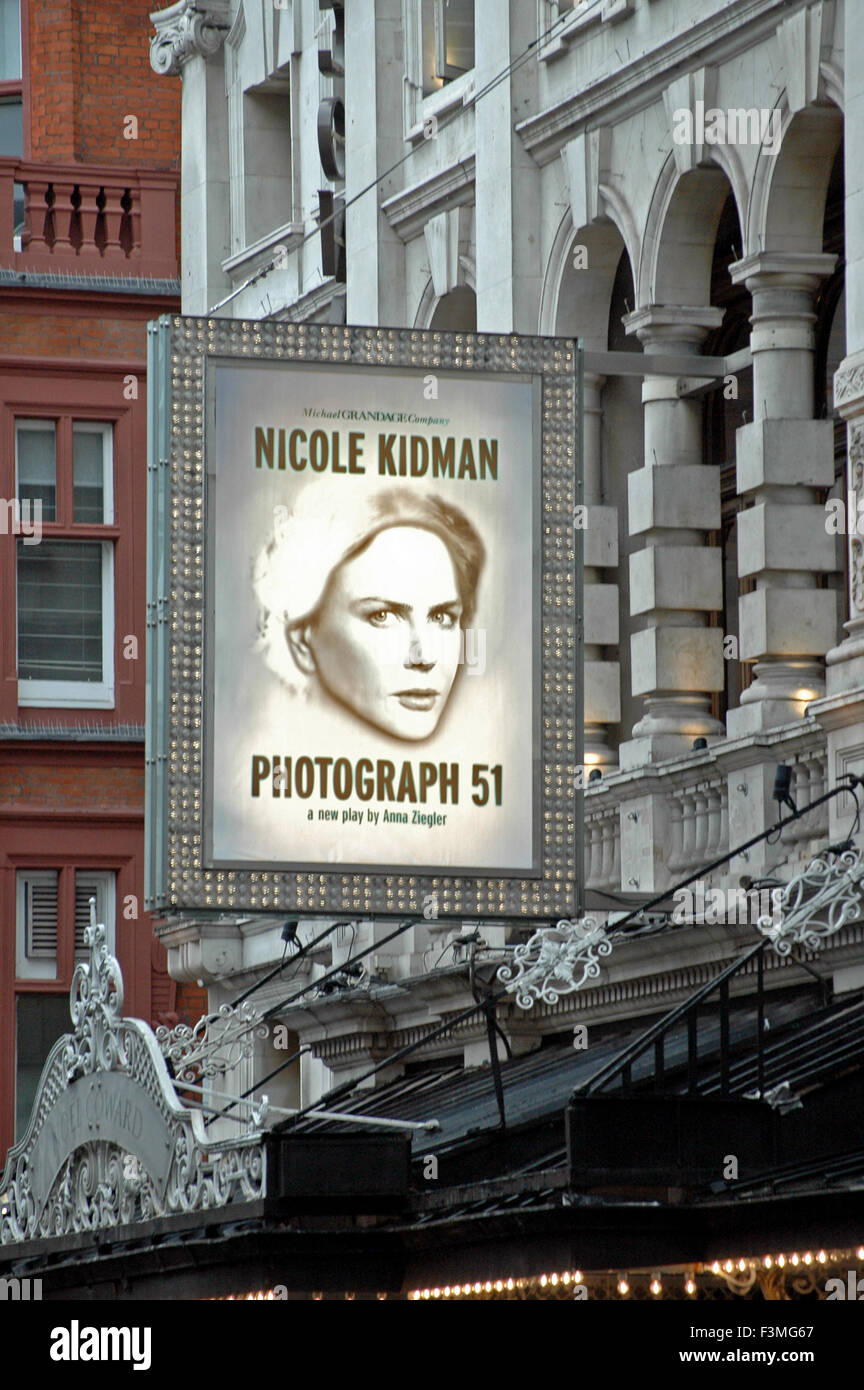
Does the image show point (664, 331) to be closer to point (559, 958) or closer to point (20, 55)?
point (559, 958)

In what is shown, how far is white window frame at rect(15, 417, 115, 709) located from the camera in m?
32.0

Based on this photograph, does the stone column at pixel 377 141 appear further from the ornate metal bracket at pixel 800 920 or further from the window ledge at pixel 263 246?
the ornate metal bracket at pixel 800 920

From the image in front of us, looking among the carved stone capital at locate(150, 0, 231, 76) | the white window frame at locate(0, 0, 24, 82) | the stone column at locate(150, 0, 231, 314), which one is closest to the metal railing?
the stone column at locate(150, 0, 231, 314)

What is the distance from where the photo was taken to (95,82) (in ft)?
115

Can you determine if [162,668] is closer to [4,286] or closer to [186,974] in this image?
[186,974]

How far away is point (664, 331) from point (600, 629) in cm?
227

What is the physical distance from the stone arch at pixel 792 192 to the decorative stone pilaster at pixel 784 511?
0.13m

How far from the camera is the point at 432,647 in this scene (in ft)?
65.0

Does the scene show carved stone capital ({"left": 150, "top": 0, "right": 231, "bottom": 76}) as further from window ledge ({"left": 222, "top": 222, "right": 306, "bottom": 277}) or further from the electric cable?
the electric cable

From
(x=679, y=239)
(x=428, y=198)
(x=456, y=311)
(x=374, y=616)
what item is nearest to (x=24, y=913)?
(x=456, y=311)

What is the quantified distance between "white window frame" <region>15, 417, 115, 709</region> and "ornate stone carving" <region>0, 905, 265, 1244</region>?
7624 millimetres
